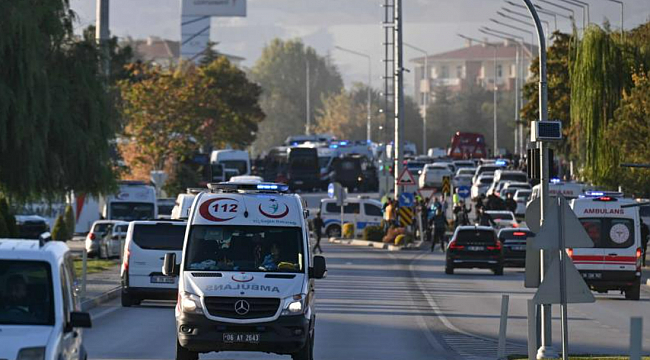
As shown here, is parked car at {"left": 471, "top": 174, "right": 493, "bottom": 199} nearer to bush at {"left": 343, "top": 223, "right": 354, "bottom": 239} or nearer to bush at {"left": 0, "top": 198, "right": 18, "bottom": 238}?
bush at {"left": 343, "top": 223, "right": 354, "bottom": 239}

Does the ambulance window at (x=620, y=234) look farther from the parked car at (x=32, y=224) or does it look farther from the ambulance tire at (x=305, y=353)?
the parked car at (x=32, y=224)

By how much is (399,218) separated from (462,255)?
1583 centimetres

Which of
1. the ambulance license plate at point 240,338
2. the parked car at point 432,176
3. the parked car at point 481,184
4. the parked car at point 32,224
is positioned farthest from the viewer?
the parked car at point 432,176

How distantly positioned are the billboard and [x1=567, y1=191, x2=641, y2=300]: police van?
4755 inches

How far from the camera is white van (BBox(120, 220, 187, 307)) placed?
97.1ft

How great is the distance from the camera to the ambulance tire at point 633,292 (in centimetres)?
3431

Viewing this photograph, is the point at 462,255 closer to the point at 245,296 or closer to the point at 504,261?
the point at 504,261

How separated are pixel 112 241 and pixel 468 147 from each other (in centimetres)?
7604

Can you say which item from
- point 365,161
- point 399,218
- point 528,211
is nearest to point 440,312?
point 528,211

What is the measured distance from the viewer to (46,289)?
1214 centimetres

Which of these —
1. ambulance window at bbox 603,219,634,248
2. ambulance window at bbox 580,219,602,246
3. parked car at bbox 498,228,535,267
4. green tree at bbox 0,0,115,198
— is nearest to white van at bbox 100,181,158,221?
parked car at bbox 498,228,535,267

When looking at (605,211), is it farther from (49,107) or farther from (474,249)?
(49,107)

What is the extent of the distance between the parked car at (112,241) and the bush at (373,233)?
614 inches

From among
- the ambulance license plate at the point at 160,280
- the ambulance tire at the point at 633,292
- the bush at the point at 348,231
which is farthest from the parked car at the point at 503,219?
the ambulance license plate at the point at 160,280
